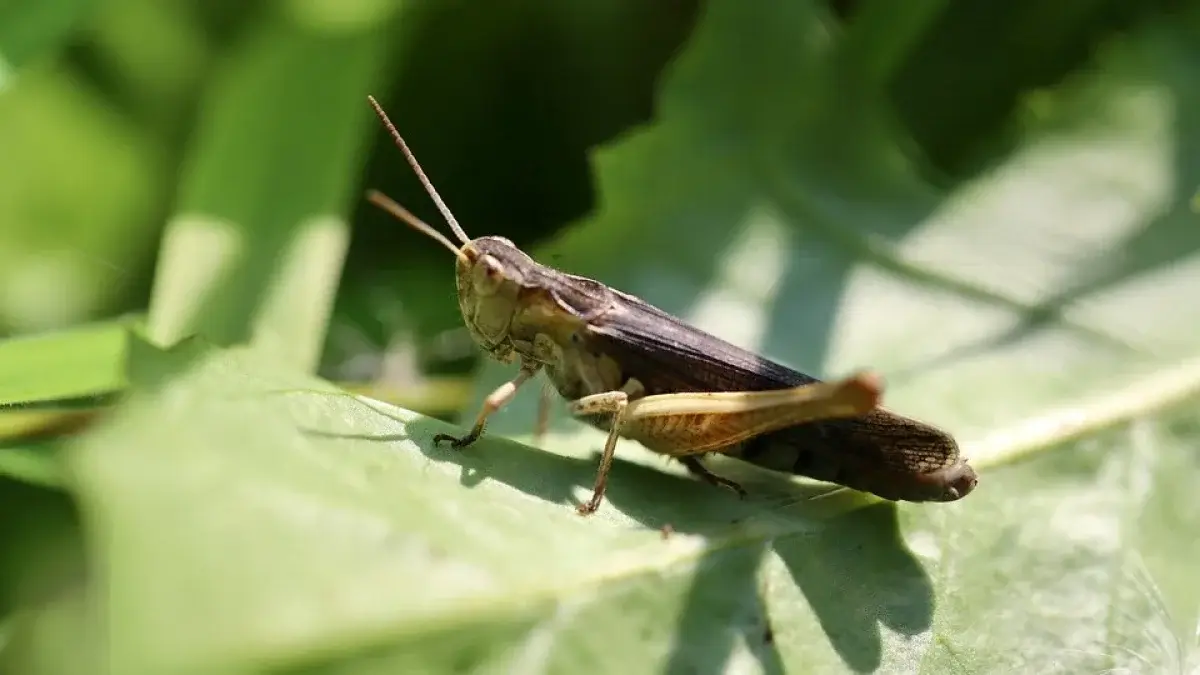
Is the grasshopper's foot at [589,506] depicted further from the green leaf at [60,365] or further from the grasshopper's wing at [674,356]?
the green leaf at [60,365]

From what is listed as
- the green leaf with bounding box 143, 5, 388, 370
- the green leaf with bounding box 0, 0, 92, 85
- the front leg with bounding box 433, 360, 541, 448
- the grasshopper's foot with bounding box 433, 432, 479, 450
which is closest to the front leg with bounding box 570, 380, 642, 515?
the front leg with bounding box 433, 360, 541, 448

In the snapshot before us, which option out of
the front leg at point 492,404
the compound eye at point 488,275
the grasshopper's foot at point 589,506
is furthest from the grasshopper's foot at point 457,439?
the compound eye at point 488,275

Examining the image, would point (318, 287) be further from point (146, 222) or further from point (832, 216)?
point (832, 216)

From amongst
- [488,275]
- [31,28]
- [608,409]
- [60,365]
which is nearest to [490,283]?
[488,275]

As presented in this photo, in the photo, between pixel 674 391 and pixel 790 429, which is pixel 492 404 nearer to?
pixel 674 391

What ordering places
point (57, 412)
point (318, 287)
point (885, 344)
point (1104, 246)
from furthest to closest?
point (1104, 246)
point (885, 344)
point (318, 287)
point (57, 412)

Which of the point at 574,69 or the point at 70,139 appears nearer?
the point at 70,139

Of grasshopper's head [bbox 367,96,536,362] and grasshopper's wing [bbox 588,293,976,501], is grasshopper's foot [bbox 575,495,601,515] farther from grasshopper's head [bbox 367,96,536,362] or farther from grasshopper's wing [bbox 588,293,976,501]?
grasshopper's head [bbox 367,96,536,362]

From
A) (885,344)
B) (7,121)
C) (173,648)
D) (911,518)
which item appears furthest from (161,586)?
(7,121)
